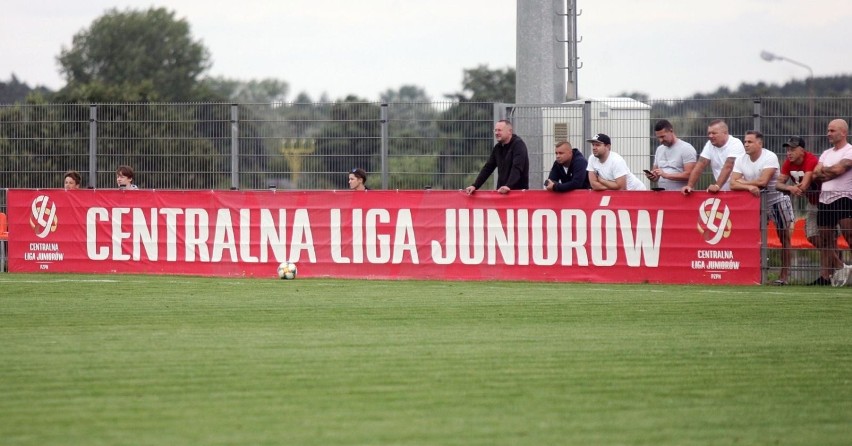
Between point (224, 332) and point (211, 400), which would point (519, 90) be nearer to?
point (224, 332)

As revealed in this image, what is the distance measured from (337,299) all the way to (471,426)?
709 centimetres

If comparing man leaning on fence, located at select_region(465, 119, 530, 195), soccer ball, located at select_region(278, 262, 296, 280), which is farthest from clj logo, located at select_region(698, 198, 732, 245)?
soccer ball, located at select_region(278, 262, 296, 280)

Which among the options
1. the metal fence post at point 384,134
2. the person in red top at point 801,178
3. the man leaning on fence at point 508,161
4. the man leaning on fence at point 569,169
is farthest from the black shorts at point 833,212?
the metal fence post at point 384,134

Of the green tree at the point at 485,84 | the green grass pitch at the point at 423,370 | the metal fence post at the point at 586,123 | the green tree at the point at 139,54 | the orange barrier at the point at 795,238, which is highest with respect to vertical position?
the green tree at the point at 139,54

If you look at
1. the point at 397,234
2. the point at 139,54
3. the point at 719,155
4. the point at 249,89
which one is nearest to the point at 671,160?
the point at 719,155

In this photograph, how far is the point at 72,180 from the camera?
742 inches

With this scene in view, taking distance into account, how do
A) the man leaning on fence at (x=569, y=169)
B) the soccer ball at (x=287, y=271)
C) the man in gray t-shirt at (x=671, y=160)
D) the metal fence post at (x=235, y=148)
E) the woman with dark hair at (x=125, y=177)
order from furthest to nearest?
the metal fence post at (x=235, y=148) → the woman with dark hair at (x=125, y=177) → the soccer ball at (x=287, y=271) → the man in gray t-shirt at (x=671, y=160) → the man leaning on fence at (x=569, y=169)

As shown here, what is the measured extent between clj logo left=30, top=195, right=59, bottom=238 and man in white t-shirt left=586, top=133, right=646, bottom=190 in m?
7.85

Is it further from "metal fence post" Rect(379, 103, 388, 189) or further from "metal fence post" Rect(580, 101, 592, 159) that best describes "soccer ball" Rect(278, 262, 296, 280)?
"metal fence post" Rect(580, 101, 592, 159)

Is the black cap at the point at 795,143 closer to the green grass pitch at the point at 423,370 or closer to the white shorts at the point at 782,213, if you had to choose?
the white shorts at the point at 782,213

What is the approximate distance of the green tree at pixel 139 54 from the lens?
98.2 meters

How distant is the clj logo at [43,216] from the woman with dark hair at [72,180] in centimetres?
37

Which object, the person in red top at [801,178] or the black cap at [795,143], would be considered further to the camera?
the black cap at [795,143]

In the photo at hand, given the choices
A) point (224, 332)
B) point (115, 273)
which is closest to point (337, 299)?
point (224, 332)
